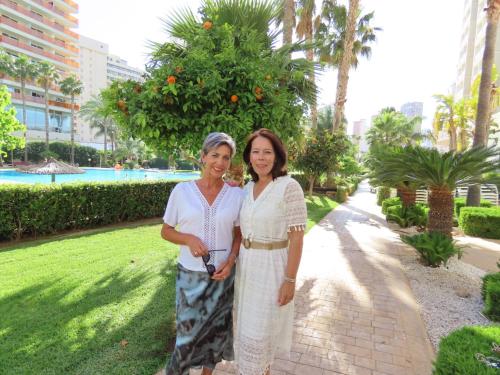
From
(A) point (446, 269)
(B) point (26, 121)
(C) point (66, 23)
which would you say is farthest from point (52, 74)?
(A) point (446, 269)

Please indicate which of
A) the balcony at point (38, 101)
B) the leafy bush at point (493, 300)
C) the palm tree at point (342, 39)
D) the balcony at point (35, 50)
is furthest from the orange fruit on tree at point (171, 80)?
the balcony at point (35, 50)

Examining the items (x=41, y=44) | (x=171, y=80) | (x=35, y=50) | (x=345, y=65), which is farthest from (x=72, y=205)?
(x=41, y=44)

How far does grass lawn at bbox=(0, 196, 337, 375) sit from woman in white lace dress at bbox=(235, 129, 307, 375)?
1160 millimetres

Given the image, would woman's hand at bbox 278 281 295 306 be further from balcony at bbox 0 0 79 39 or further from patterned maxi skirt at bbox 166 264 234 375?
balcony at bbox 0 0 79 39

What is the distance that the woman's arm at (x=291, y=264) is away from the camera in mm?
2098

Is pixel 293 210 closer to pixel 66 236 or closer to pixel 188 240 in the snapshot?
pixel 188 240

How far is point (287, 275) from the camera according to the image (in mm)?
2152

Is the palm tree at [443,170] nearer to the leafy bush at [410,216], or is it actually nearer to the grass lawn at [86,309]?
the leafy bush at [410,216]

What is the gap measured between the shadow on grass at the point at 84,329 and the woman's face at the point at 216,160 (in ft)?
6.22

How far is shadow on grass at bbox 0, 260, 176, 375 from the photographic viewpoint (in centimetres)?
275

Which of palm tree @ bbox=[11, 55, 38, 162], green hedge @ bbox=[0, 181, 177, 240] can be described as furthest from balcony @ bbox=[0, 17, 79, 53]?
green hedge @ bbox=[0, 181, 177, 240]

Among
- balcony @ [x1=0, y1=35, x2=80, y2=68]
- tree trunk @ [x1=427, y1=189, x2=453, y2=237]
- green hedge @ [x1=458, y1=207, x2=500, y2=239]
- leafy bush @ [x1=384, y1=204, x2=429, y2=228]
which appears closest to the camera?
tree trunk @ [x1=427, y1=189, x2=453, y2=237]

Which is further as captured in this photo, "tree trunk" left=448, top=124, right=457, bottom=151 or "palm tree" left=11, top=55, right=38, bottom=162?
"palm tree" left=11, top=55, right=38, bottom=162

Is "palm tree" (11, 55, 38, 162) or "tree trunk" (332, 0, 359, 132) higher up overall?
"palm tree" (11, 55, 38, 162)
